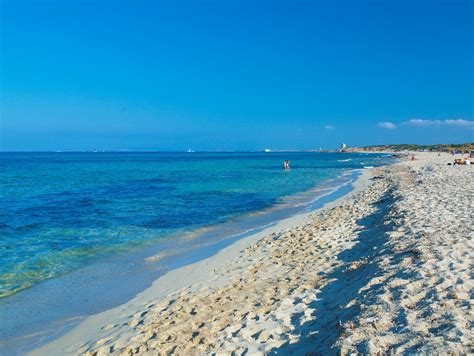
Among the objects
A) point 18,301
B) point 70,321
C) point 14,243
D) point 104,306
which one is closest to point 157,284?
point 104,306

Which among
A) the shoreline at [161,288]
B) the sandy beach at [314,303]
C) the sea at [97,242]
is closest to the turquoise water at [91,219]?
the sea at [97,242]

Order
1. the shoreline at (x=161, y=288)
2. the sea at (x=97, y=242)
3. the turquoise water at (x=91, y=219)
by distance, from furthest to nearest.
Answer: the turquoise water at (x=91, y=219), the sea at (x=97, y=242), the shoreline at (x=161, y=288)

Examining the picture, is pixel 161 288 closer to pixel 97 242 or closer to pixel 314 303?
pixel 314 303

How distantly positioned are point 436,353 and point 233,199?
22341 millimetres

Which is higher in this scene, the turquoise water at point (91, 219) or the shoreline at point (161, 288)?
the shoreline at point (161, 288)

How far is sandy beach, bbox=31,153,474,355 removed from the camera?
16.8ft

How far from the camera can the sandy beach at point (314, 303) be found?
5.11 m

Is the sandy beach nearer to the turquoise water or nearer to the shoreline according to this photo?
the shoreline

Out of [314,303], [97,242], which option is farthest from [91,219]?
[314,303]

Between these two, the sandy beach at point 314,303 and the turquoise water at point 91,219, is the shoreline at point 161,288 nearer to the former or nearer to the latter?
the sandy beach at point 314,303

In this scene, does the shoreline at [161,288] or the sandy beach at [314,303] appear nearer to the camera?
the sandy beach at [314,303]

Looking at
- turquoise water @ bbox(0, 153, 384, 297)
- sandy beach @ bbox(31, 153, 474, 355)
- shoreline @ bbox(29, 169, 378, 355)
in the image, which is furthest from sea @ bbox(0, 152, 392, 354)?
sandy beach @ bbox(31, 153, 474, 355)

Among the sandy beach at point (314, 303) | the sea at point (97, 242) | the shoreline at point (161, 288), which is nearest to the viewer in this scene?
the sandy beach at point (314, 303)

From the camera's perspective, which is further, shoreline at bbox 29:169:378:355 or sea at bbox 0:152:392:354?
sea at bbox 0:152:392:354
